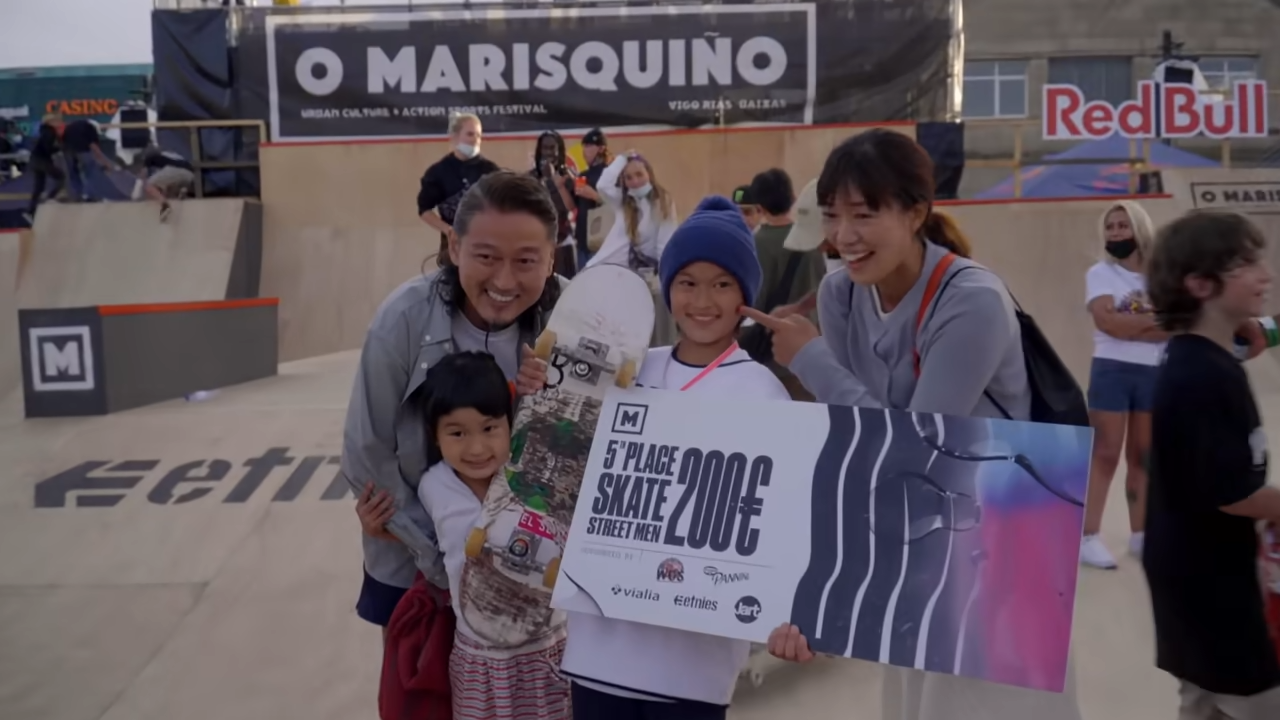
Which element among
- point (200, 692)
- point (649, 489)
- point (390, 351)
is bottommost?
point (200, 692)

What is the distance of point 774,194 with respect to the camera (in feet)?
16.2

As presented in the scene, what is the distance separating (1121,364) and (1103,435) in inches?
13.8

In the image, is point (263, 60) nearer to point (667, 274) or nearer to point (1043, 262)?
point (1043, 262)

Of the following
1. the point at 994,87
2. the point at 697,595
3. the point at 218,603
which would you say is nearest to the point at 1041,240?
the point at 218,603

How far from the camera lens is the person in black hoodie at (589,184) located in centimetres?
764

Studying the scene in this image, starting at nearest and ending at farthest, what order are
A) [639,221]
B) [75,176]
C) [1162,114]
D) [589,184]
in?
1. [639,221]
2. [589,184]
3. [1162,114]
4. [75,176]

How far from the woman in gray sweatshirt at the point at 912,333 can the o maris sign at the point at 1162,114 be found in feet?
35.4

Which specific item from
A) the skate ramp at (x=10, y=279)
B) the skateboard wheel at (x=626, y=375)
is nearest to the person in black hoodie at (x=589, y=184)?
the skateboard wheel at (x=626, y=375)

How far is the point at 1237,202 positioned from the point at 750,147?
17.2 feet

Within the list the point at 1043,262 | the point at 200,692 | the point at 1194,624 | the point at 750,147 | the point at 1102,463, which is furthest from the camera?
the point at 750,147

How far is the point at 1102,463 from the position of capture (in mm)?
4656

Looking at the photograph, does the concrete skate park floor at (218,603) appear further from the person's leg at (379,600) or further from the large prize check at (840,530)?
the large prize check at (840,530)

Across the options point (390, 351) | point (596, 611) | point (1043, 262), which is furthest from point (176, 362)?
point (1043, 262)

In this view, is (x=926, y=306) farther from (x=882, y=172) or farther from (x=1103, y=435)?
(x=1103, y=435)
